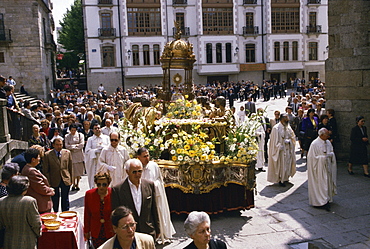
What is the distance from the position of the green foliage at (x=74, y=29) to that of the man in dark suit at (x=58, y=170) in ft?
125

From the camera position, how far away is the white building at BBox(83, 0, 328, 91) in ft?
123

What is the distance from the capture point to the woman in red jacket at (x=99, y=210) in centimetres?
516

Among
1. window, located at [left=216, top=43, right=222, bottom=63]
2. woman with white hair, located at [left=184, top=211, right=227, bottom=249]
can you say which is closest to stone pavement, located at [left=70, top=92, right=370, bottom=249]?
woman with white hair, located at [left=184, top=211, right=227, bottom=249]

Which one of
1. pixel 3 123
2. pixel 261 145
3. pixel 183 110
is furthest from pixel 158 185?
pixel 261 145

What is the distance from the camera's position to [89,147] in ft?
29.8

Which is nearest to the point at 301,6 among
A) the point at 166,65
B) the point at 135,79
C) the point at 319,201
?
the point at 135,79

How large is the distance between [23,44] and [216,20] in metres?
20.7

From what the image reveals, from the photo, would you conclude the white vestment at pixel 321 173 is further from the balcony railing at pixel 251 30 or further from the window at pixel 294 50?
the window at pixel 294 50

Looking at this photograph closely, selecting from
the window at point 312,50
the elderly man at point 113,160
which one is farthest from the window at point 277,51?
the elderly man at point 113,160

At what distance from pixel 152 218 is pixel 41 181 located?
2022 millimetres

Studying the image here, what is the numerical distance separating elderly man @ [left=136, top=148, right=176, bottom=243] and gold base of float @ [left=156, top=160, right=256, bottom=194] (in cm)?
120

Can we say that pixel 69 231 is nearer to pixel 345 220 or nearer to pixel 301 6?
pixel 345 220

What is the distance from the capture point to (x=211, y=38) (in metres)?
39.5

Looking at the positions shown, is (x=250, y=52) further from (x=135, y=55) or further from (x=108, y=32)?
(x=108, y=32)
